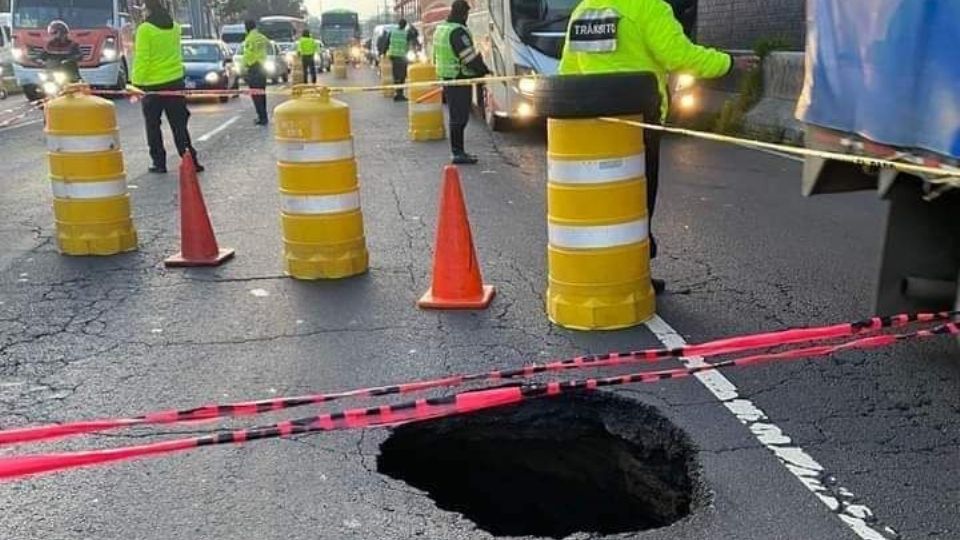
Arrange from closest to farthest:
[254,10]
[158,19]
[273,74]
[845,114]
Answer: [845,114], [158,19], [273,74], [254,10]

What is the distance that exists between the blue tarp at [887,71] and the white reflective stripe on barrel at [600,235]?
42.5 inches

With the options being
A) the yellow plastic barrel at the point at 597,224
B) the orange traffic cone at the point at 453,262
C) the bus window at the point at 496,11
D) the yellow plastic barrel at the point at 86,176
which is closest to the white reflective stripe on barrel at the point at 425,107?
the bus window at the point at 496,11

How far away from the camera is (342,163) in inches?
272

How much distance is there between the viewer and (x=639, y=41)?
5.93 metres

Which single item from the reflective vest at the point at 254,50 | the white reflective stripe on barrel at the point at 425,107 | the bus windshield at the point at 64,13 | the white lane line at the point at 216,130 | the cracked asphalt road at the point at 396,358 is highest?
the bus windshield at the point at 64,13

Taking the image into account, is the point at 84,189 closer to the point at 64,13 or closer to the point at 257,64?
the point at 257,64

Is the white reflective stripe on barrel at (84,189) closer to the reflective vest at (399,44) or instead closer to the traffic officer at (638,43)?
the traffic officer at (638,43)

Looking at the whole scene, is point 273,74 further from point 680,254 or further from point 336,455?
point 336,455

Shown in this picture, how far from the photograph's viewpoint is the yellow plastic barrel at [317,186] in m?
6.82

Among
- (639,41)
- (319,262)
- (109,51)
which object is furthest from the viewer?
(109,51)

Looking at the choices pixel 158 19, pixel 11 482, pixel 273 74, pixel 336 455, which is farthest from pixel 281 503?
pixel 273 74

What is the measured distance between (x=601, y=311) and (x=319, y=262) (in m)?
2.29

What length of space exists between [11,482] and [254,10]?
109361mm

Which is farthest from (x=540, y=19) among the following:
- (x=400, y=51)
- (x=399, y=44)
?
(x=399, y=44)
